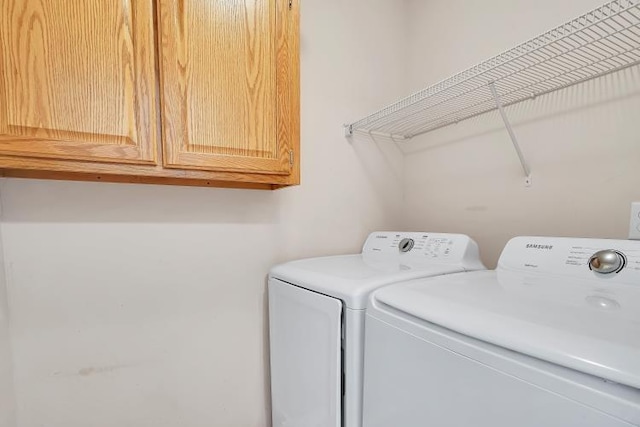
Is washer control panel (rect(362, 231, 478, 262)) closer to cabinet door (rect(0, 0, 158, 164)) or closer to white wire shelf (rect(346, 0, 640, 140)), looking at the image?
white wire shelf (rect(346, 0, 640, 140))

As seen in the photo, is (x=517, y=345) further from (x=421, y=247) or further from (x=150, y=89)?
(x=150, y=89)

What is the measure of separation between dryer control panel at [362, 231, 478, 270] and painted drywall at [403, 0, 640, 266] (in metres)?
0.32

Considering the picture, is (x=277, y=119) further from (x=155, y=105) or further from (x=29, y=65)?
(x=29, y=65)

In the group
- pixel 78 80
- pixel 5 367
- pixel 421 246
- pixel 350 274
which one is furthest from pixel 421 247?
pixel 5 367

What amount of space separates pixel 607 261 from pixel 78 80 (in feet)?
4.95

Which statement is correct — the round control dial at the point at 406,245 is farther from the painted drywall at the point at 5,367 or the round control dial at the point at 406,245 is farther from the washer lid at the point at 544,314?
the painted drywall at the point at 5,367

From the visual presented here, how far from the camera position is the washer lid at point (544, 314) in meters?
0.45

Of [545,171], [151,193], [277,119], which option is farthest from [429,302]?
[151,193]

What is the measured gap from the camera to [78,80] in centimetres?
81

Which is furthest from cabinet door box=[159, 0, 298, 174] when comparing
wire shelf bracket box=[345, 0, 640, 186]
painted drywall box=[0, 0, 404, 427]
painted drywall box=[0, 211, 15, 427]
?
painted drywall box=[0, 211, 15, 427]

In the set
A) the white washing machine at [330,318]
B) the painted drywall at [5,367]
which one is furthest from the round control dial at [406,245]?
the painted drywall at [5,367]

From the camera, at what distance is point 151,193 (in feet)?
3.82

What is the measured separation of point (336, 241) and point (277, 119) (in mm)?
743

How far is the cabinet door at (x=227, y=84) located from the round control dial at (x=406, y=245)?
63cm
